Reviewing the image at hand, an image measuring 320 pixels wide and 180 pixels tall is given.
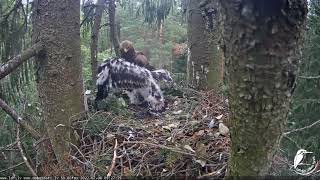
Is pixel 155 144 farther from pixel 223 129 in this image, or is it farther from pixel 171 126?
pixel 171 126

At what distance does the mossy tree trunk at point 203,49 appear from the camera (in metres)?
5.07

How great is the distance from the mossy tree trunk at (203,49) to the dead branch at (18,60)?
2.46 metres

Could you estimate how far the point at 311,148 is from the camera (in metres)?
7.04

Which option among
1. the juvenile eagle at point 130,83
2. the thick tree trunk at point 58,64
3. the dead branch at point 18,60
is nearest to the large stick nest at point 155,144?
the thick tree trunk at point 58,64

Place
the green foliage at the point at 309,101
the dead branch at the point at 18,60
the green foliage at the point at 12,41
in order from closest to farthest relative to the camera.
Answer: the dead branch at the point at 18,60 < the green foliage at the point at 12,41 < the green foliage at the point at 309,101

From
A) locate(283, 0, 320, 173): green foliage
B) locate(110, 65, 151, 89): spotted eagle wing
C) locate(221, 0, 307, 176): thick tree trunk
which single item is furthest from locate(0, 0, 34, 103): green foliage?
locate(283, 0, 320, 173): green foliage

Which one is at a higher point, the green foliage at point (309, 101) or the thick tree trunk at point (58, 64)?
the thick tree trunk at point (58, 64)

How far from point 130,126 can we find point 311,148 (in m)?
4.49

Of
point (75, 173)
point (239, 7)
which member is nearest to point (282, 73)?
point (239, 7)

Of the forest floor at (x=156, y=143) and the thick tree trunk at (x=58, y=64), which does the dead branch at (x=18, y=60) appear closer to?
the thick tree trunk at (x=58, y=64)

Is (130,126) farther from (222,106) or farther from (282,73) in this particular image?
(282,73)

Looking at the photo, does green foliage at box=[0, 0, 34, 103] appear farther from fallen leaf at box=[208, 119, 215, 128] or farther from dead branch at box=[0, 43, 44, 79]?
fallen leaf at box=[208, 119, 215, 128]

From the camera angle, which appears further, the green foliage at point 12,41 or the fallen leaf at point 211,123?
the green foliage at point 12,41

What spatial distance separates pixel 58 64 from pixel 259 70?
198cm
